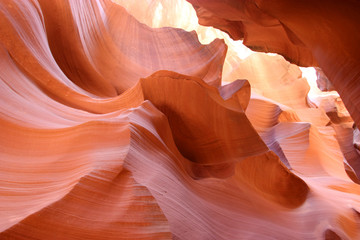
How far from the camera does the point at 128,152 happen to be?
1.36m

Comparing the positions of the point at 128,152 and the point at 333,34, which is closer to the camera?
the point at 128,152

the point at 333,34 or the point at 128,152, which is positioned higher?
the point at 333,34

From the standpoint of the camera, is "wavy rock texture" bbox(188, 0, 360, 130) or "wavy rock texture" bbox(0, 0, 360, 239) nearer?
"wavy rock texture" bbox(0, 0, 360, 239)

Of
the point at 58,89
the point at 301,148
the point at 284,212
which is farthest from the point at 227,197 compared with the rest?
the point at 301,148

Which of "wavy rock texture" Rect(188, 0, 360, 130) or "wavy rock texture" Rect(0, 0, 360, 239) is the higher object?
"wavy rock texture" Rect(188, 0, 360, 130)

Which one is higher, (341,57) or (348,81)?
(341,57)

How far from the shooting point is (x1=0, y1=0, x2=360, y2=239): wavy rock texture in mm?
1158

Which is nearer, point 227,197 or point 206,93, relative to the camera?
point 227,197

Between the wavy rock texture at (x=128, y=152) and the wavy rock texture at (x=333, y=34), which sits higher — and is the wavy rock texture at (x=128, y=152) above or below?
below

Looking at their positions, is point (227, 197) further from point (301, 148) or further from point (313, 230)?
point (301, 148)

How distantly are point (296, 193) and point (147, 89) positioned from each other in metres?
1.61

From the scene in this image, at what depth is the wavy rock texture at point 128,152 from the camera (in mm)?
1158

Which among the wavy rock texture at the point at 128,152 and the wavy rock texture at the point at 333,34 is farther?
the wavy rock texture at the point at 333,34

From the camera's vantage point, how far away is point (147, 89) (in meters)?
2.16
